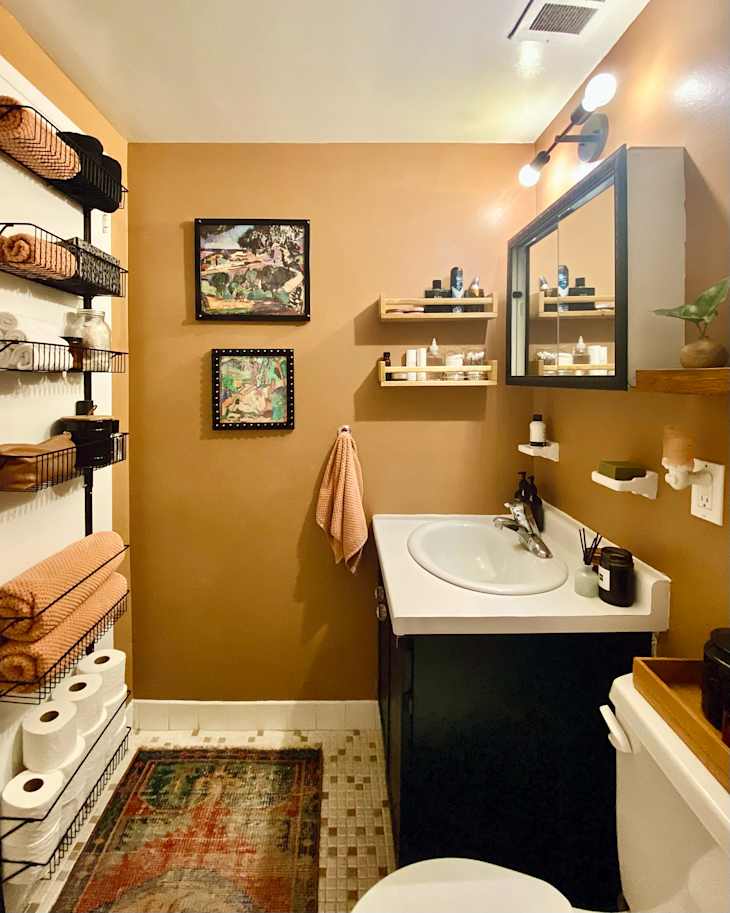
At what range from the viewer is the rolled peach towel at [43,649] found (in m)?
1.39

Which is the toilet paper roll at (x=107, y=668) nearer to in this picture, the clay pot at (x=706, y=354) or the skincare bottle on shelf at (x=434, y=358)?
the skincare bottle on shelf at (x=434, y=358)

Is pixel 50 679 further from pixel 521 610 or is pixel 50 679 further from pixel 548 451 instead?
pixel 548 451

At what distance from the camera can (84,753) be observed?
5.52ft

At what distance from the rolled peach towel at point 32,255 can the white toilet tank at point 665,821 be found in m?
1.70

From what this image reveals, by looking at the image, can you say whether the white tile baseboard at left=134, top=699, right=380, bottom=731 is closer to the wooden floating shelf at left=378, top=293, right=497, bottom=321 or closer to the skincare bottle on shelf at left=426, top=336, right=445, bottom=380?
the skincare bottle on shelf at left=426, top=336, right=445, bottom=380

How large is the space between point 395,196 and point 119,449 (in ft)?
4.93

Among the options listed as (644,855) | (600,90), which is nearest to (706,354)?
(600,90)

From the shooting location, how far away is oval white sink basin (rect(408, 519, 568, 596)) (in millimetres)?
1808

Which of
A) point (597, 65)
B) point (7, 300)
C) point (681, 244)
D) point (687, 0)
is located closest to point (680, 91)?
point (687, 0)

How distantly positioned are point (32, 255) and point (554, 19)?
61.0 inches

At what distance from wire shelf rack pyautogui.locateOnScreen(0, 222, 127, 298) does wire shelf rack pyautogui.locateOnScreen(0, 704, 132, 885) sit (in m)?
1.44

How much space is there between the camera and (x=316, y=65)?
5.75 ft

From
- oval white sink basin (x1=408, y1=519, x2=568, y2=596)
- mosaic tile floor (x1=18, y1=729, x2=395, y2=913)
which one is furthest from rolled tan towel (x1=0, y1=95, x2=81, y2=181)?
mosaic tile floor (x1=18, y1=729, x2=395, y2=913)

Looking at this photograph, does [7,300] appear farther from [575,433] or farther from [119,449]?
[575,433]
